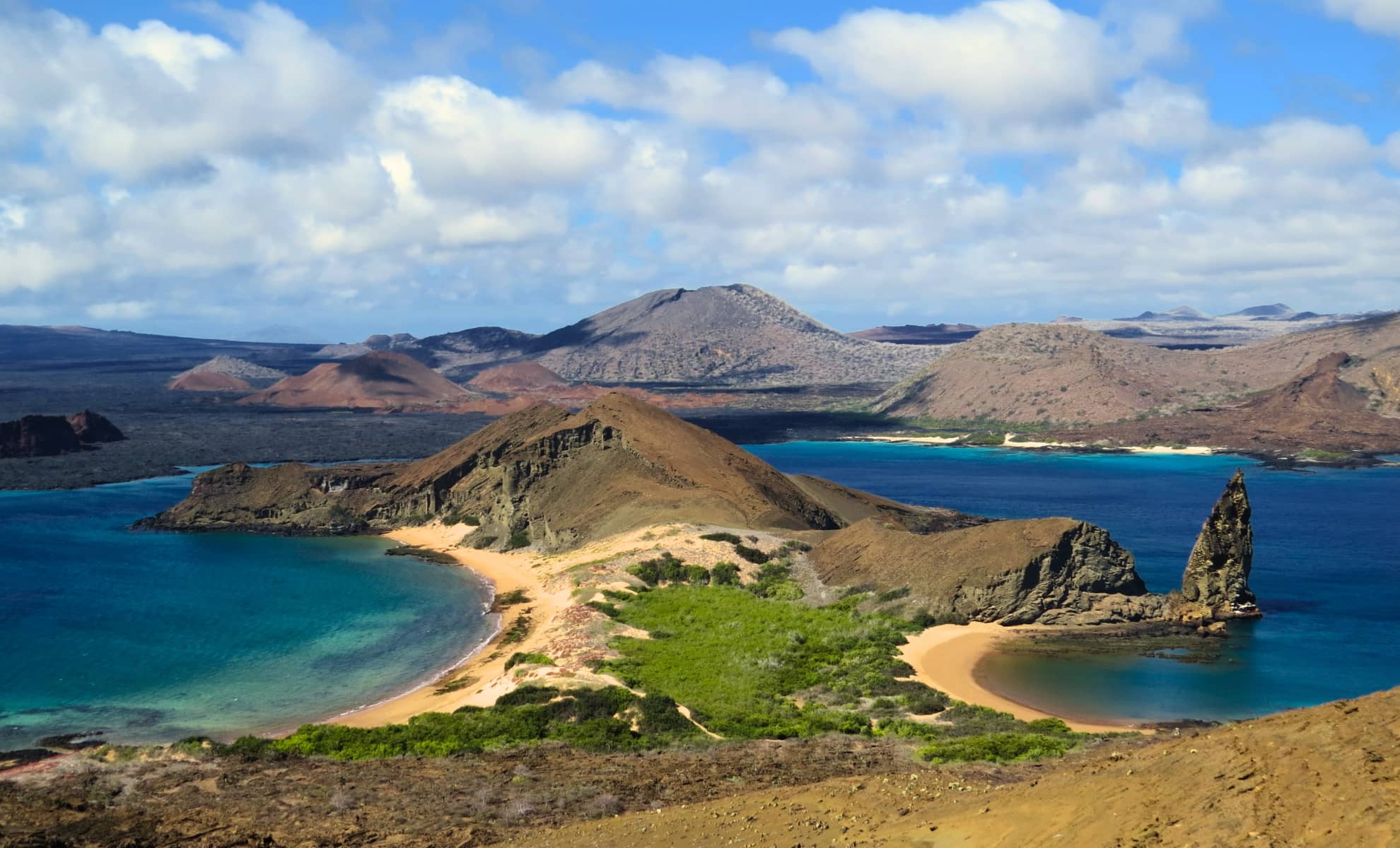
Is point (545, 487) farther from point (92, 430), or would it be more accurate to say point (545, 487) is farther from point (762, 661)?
point (92, 430)

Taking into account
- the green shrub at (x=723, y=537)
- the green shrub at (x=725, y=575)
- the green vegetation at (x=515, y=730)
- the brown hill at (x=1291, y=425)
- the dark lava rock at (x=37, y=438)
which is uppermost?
the brown hill at (x=1291, y=425)

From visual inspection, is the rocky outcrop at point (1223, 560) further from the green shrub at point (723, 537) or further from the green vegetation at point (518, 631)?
the green vegetation at point (518, 631)

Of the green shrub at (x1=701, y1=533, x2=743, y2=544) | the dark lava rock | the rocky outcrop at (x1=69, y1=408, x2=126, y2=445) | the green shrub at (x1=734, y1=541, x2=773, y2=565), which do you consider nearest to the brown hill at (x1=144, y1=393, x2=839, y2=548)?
the green shrub at (x1=701, y1=533, x2=743, y2=544)

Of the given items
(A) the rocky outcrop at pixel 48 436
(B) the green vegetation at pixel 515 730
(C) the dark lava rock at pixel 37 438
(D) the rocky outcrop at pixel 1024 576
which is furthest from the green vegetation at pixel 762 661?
(A) the rocky outcrop at pixel 48 436

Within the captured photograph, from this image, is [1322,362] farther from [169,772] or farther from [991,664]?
[169,772]

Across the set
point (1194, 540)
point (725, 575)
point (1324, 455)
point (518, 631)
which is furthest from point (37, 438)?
point (1324, 455)
